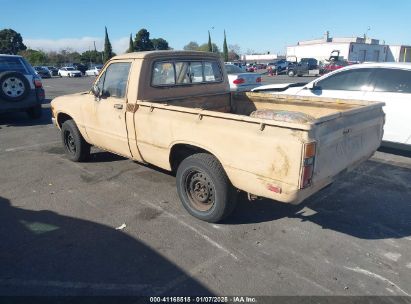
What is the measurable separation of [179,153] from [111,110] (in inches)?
49.5

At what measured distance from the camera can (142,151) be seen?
439 centimetres

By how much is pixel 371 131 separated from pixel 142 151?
9.17 ft

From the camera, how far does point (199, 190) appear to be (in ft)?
12.8

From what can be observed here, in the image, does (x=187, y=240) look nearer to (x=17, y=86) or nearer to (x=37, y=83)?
(x=17, y=86)

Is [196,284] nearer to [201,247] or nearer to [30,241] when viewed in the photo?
[201,247]

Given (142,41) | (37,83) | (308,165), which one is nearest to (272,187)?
(308,165)

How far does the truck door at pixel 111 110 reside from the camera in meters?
4.54

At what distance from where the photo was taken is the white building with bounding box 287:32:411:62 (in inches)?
2594

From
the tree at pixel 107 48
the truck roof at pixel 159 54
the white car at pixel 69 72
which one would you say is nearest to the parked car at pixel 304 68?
the white car at pixel 69 72

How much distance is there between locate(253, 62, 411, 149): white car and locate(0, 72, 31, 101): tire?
7.21 m

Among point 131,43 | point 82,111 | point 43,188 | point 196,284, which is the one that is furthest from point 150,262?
point 131,43

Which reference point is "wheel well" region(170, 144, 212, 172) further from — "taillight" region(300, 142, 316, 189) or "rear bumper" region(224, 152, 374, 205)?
"taillight" region(300, 142, 316, 189)

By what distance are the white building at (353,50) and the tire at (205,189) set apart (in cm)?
6538

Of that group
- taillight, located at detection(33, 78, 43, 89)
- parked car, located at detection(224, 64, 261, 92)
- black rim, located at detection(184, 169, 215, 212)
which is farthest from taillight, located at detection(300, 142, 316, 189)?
A: taillight, located at detection(33, 78, 43, 89)
